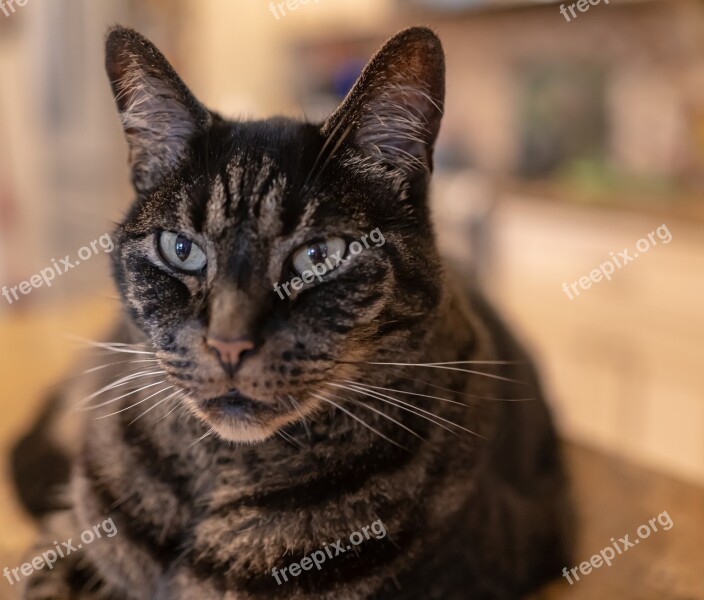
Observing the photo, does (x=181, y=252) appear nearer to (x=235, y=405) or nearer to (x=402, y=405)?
(x=235, y=405)

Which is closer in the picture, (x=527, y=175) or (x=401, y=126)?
(x=401, y=126)

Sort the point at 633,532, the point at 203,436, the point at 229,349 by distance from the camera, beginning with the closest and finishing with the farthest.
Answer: the point at 229,349
the point at 203,436
the point at 633,532

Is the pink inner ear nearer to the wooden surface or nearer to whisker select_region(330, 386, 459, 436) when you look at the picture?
whisker select_region(330, 386, 459, 436)

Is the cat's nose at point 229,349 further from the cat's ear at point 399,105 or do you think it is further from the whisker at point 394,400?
the cat's ear at point 399,105

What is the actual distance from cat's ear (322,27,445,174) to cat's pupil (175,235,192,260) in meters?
0.17

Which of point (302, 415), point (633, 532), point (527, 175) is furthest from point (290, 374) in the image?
point (527, 175)

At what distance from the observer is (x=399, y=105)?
2.16ft

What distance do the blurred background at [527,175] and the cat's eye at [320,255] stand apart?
60 centimetres

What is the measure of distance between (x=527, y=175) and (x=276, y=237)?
2.15 meters

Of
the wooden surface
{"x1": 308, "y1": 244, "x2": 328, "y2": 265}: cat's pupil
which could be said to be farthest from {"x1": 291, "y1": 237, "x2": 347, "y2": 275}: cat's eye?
the wooden surface

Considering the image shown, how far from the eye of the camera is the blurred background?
4.74 ft

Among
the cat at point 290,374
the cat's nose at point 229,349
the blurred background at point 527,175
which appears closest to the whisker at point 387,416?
the cat at point 290,374

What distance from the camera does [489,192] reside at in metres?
2.33

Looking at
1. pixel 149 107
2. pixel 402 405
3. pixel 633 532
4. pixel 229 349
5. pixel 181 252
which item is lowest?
pixel 633 532
